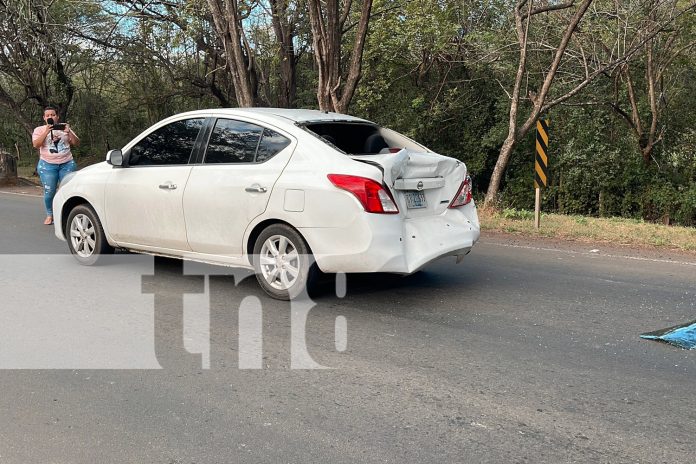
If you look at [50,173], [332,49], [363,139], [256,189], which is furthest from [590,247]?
[50,173]

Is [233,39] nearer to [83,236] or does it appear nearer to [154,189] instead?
[83,236]

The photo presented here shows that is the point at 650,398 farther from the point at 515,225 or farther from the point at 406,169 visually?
the point at 515,225

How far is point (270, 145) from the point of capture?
20.9ft

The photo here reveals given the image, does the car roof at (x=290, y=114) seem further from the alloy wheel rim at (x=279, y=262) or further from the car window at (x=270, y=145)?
the alloy wheel rim at (x=279, y=262)

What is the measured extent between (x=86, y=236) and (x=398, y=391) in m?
4.96

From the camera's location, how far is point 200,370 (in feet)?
15.0

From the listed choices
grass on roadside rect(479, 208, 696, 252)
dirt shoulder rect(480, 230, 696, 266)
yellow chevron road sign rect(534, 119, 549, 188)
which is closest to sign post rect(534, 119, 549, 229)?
yellow chevron road sign rect(534, 119, 549, 188)

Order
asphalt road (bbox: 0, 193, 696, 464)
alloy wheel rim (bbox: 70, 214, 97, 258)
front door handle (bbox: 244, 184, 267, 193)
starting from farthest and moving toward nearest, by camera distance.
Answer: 1. alloy wheel rim (bbox: 70, 214, 97, 258)
2. front door handle (bbox: 244, 184, 267, 193)
3. asphalt road (bbox: 0, 193, 696, 464)

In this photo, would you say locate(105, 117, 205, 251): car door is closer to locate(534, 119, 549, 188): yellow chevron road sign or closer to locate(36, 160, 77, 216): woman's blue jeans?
locate(36, 160, 77, 216): woman's blue jeans

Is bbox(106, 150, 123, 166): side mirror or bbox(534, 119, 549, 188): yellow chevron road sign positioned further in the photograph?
bbox(534, 119, 549, 188): yellow chevron road sign

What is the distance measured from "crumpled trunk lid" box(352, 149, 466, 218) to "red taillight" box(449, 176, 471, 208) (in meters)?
0.05

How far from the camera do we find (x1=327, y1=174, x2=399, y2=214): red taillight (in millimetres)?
5719

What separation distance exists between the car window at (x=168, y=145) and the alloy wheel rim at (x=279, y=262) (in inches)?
55.7

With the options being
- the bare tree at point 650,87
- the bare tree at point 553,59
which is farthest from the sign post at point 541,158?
the bare tree at point 650,87
